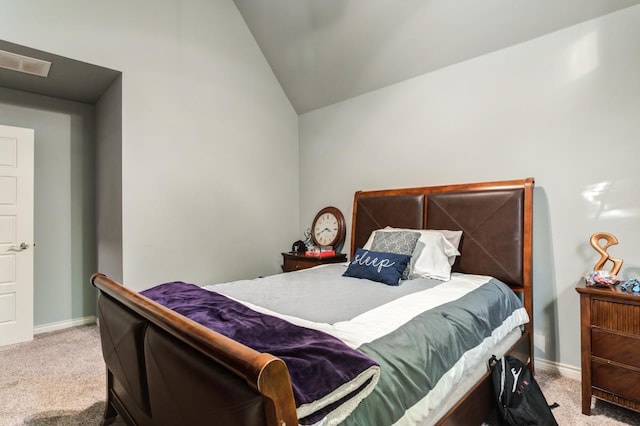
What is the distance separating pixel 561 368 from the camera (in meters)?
2.52

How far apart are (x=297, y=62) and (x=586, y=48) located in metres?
2.81

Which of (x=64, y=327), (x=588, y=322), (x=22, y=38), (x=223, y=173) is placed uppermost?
(x=22, y=38)

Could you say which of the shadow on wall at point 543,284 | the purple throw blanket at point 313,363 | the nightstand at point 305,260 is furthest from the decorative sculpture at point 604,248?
the nightstand at point 305,260

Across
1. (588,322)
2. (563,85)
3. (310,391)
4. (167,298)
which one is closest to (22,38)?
(167,298)

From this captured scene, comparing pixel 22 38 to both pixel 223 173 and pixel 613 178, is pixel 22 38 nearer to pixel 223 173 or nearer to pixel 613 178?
pixel 223 173

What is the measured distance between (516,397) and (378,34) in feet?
10.3

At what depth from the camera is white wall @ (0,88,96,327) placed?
3482mm

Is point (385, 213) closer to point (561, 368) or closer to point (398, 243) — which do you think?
point (398, 243)

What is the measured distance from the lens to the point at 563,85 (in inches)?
98.6

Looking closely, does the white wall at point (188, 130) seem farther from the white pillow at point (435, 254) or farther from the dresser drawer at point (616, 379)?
the dresser drawer at point (616, 379)

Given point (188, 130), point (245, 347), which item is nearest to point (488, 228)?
point (245, 347)

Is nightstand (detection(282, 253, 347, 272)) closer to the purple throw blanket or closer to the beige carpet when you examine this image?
the beige carpet

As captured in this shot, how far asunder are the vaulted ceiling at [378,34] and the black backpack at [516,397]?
8.21ft

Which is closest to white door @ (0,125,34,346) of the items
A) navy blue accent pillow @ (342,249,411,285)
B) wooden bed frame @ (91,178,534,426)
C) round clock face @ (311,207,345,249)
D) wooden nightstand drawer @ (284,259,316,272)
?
wooden bed frame @ (91,178,534,426)
